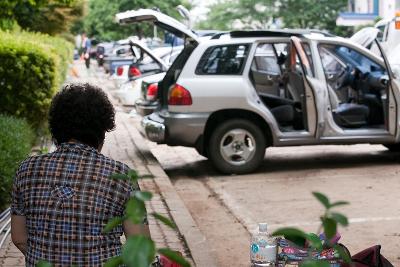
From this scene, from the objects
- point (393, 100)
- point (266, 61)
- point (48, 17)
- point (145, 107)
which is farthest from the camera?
point (48, 17)

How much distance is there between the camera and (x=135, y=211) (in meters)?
1.89

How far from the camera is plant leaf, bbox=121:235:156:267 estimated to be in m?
1.76

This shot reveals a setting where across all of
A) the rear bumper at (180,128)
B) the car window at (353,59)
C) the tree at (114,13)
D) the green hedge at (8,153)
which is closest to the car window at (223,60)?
the rear bumper at (180,128)

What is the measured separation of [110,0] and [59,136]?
47.4 meters

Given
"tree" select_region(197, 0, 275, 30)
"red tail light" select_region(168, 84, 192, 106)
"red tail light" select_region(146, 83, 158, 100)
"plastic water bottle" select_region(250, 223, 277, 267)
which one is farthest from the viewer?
"tree" select_region(197, 0, 275, 30)

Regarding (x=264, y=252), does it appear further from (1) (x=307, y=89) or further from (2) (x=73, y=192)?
(1) (x=307, y=89)

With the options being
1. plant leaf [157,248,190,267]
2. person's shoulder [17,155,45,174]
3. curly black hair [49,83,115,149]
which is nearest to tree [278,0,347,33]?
curly black hair [49,83,115,149]

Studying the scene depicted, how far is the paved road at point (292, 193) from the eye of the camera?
23.9 feet

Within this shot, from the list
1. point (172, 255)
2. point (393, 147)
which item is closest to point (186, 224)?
point (172, 255)

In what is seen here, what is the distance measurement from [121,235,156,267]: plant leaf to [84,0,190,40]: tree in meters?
38.0

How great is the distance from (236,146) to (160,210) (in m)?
2.88

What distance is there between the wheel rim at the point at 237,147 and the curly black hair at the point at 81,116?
7.22m

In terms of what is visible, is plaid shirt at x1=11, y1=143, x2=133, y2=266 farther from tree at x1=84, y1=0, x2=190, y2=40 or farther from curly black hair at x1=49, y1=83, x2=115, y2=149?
tree at x1=84, y1=0, x2=190, y2=40

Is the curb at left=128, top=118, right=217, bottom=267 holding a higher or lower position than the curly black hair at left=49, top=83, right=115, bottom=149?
lower
